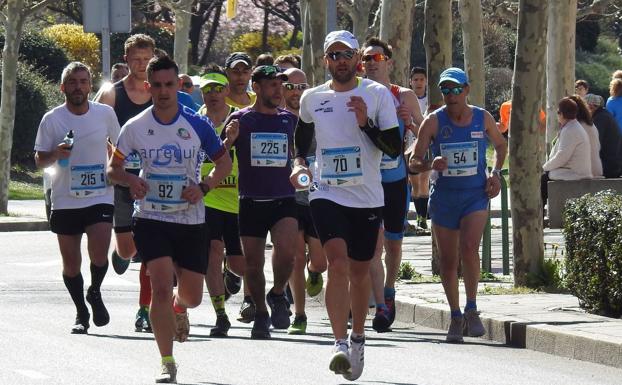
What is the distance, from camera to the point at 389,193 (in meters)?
12.8

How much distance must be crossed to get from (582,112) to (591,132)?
0.29 m

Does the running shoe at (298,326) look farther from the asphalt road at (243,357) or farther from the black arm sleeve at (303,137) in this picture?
the black arm sleeve at (303,137)

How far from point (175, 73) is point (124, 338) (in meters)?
2.65

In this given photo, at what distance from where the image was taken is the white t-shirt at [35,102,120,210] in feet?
40.2

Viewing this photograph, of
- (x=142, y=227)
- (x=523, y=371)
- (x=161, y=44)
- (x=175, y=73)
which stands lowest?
(x=523, y=371)

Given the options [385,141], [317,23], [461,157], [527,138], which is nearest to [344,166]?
[385,141]

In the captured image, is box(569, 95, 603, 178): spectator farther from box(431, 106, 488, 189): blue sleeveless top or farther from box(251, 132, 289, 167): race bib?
box(251, 132, 289, 167): race bib

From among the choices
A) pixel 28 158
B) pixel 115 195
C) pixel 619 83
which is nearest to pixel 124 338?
pixel 115 195

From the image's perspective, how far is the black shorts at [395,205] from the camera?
42.1ft

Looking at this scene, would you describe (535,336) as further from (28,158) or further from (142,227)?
(28,158)

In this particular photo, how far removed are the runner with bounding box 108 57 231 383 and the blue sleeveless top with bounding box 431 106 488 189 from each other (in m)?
2.45

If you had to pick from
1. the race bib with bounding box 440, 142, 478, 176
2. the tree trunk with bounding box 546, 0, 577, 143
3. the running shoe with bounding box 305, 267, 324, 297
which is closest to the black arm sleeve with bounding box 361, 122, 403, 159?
the race bib with bounding box 440, 142, 478, 176

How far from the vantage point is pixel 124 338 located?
12.1m

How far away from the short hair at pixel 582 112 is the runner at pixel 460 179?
29.0 ft
